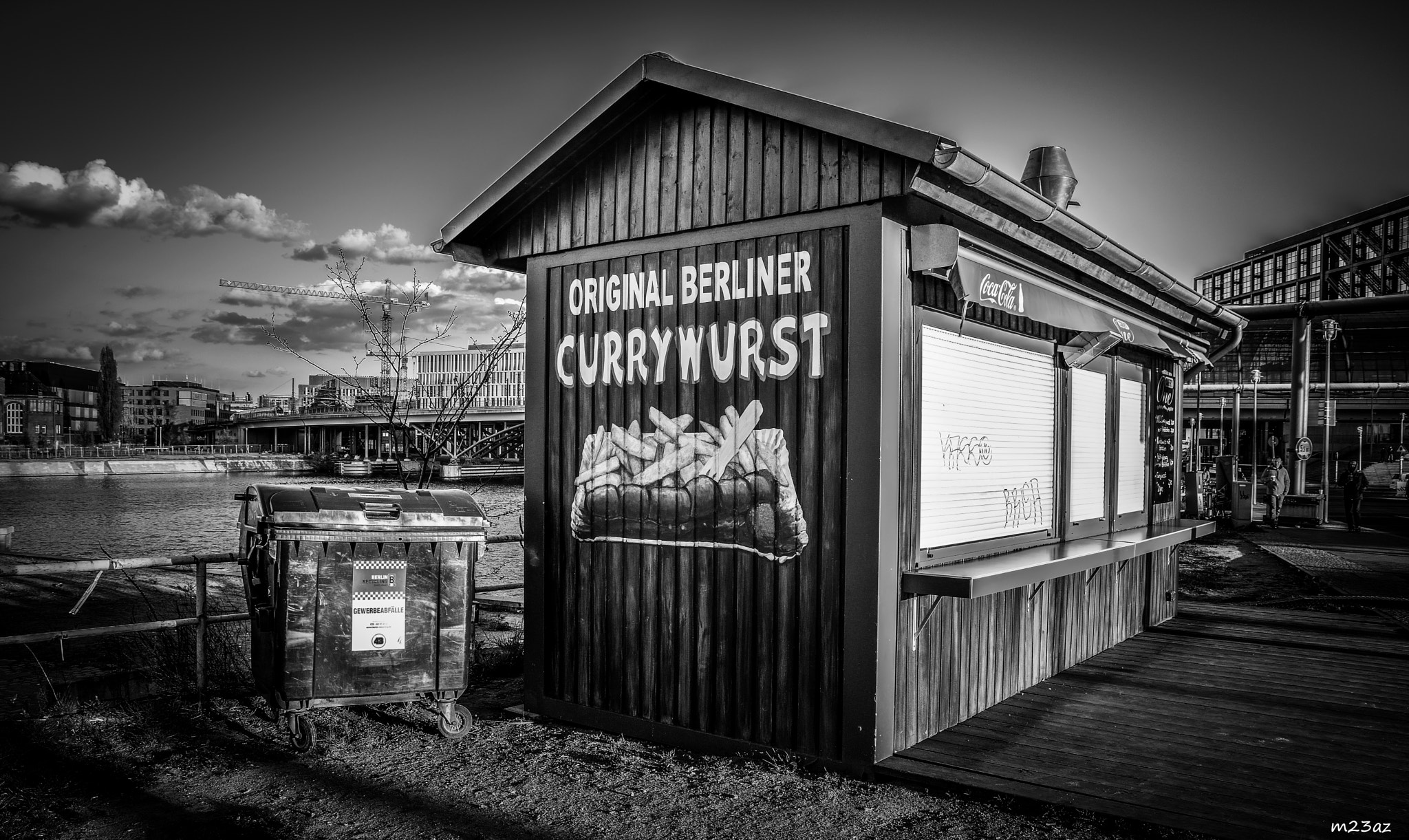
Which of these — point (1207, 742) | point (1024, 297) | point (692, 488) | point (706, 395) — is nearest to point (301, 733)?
point (692, 488)

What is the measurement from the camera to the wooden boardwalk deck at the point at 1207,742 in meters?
4.13

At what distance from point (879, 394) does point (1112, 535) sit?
3.96 meters

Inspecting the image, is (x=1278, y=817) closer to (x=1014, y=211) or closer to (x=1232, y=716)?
(x=1232, y=716)

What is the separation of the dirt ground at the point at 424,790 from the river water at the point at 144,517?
4.34m

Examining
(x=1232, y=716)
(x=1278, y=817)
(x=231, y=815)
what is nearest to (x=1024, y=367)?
(x=1232, y=716)

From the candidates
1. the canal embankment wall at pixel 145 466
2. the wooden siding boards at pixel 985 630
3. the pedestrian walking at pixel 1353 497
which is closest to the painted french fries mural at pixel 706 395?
the wooden siding boards at pixel 985 630

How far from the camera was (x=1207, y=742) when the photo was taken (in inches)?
201

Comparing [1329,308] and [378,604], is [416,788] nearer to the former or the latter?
[378,604]

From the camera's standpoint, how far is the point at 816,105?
15.4 ft

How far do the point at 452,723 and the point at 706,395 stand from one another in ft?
8.19

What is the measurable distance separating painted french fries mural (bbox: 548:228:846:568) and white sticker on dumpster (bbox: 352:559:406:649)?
45.2 inches

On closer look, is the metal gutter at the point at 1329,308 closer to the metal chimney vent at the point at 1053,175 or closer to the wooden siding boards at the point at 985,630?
the metal chimney vent at the point at 1053,175

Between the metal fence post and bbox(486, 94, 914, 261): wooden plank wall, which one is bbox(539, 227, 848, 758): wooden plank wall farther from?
the metal fence post

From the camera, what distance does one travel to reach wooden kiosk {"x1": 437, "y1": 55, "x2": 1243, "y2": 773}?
4.69 meters
